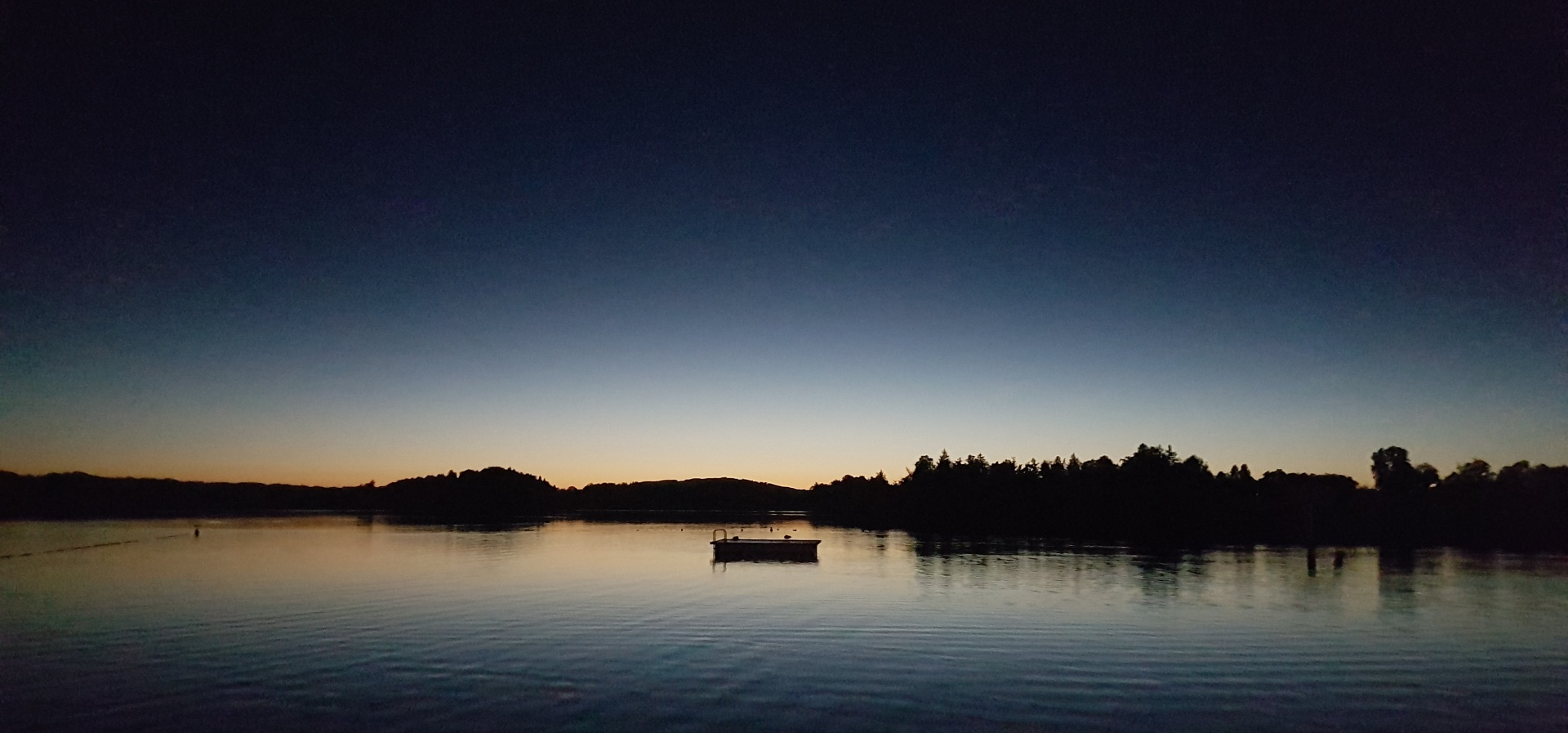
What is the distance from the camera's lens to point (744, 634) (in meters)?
34.2

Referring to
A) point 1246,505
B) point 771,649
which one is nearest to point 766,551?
point 771,649

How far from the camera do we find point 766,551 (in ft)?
251

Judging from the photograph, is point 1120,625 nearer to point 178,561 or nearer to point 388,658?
point 388,658

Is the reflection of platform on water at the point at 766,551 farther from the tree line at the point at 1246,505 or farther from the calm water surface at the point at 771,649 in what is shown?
the tree line at the point at 1246,505

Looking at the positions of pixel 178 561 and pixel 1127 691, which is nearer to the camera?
pixel 1127 691

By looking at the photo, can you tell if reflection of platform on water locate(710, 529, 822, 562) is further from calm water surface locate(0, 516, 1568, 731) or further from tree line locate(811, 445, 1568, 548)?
tree line locate(811, 445, 1568, 548)

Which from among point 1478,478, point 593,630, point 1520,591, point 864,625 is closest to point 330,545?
point 593,630

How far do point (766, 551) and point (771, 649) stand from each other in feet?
151

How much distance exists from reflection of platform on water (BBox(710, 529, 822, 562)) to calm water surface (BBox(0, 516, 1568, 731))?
1031cm

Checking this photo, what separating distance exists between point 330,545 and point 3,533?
A: 48.2 metres

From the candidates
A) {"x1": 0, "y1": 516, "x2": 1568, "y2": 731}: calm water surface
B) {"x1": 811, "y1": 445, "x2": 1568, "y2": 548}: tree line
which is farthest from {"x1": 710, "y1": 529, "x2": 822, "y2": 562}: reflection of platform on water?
{"x1": 811, "y1": 445, "x2": 1568, "y2": 548}: tree line

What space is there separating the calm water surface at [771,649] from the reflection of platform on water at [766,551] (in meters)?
10.3

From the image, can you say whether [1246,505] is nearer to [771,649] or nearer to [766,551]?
[766,551]

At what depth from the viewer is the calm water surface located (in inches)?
858
